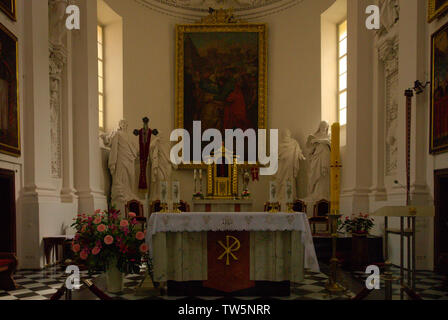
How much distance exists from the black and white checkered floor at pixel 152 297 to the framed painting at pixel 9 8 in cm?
462

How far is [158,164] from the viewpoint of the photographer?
11.1m

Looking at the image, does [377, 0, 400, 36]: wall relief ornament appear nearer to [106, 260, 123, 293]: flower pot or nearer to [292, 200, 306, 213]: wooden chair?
[292, 200, 306, 213]: wooden chair

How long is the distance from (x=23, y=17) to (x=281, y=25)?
7.74 m

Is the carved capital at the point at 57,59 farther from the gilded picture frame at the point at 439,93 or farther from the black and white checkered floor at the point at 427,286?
the gilded picture frame at the point at 439,93

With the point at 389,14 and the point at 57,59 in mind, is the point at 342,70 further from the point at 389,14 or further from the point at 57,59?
the point at 57,59

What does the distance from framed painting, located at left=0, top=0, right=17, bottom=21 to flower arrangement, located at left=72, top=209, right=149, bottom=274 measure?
168 inches

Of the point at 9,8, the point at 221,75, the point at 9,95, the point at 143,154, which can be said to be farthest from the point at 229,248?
the point at 221,75

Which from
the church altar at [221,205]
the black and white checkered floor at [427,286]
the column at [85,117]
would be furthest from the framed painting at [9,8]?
the black and white checkered floor at [427,286]

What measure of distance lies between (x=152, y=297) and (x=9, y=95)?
4.55 m

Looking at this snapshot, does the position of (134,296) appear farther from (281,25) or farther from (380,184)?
(281,25)

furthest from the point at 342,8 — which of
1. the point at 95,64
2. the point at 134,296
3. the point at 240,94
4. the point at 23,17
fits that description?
the point at 134,296

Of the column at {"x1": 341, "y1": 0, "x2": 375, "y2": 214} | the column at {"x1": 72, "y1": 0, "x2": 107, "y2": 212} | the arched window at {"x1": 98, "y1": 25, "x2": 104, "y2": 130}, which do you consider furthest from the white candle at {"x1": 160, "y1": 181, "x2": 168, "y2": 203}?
the arched window at {"x1": 98, "y1": 25, "x2": 104, "y2": 130}

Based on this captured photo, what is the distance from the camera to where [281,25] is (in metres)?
12.0

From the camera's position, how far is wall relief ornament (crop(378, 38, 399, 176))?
7890 millimetres
